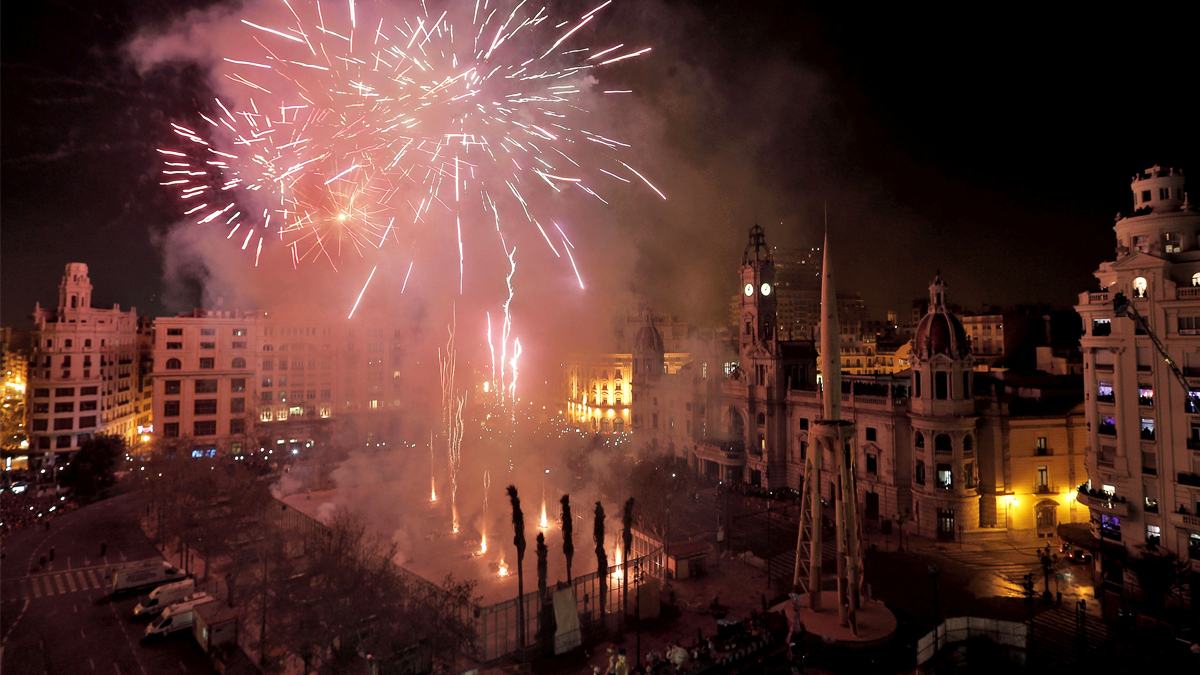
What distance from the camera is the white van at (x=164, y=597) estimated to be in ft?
103

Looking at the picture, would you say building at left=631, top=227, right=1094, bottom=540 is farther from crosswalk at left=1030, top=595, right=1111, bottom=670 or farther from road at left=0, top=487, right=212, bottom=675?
road at left=0, top=487, right=212, bottom=675

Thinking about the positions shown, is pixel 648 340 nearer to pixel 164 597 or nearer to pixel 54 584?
pixel 164 597

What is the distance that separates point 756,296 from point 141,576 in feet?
170

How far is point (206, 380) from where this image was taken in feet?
232

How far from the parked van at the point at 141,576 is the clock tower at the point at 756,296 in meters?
47.5

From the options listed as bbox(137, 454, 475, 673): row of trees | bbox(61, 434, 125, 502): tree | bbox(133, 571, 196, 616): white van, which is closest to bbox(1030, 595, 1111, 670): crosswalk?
bbox(137, 454, 475, 673): row of trees

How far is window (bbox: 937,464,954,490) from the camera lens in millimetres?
40656

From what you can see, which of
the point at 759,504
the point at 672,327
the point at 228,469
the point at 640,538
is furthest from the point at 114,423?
the point at 672,327

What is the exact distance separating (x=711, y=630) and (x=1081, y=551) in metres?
25.3

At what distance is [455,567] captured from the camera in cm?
3688

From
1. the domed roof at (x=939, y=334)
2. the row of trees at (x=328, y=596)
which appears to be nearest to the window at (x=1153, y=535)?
the domed roof at (x=939, y=334)

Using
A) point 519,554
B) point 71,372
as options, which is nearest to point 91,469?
point 71,372

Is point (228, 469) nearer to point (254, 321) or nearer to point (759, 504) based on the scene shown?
point (254, 321)

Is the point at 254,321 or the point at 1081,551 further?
the point at 254,321
